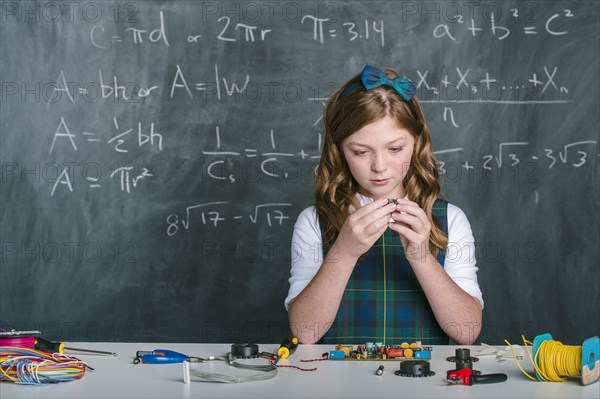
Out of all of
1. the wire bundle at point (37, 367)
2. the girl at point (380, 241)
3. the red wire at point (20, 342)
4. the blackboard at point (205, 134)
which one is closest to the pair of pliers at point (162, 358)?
the wire bundle at point (37, 367)

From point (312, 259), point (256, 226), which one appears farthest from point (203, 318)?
point (312, 259)

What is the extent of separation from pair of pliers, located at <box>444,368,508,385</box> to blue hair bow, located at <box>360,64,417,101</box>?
0.88 meters

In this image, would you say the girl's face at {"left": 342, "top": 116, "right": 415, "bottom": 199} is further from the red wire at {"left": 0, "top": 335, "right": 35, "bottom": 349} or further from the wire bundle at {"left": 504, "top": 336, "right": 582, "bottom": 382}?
the red wire at {"left": 0, "top": 335, "right": 35, "bottom": 349}

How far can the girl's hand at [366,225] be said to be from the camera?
71.6 inches

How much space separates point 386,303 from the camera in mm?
2078

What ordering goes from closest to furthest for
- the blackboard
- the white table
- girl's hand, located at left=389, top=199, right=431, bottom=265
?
the white table < girl's hand, located at left=389, top=199, right=431, bottom=265 < the blackboard

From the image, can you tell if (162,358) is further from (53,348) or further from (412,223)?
(412,223)

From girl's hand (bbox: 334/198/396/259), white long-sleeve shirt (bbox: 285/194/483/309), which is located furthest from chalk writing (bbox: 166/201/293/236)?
girl's hand (bbox: 334/198/396/259)

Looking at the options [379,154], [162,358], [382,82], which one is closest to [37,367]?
[162,358]

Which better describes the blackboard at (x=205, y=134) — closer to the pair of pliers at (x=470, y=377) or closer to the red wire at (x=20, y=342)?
the red wire at (x=20, y=342)

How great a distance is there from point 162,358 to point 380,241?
820 mm

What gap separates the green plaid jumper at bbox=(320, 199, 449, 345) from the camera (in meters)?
2.04

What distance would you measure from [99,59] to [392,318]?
174cm

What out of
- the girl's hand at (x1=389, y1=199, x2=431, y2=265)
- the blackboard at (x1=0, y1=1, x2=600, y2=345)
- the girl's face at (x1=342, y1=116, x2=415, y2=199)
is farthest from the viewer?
the blackboard at (x1=0, y1=1, x2=600, y2=345)
